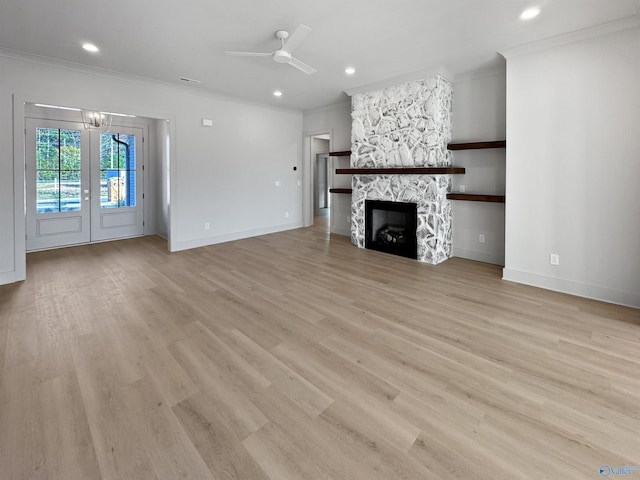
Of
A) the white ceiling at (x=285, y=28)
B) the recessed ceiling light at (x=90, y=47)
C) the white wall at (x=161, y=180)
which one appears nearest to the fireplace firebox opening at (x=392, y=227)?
the white ceiling at (x=285, y=28)

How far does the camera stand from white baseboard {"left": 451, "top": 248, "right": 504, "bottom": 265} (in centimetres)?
482

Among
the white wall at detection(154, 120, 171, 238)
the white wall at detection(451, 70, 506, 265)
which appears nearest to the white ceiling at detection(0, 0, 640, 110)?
the white wall at detection(451, 70, 506, 265)

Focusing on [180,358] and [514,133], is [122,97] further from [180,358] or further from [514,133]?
[514,133]

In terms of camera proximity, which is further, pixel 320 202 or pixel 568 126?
pixel 320 202

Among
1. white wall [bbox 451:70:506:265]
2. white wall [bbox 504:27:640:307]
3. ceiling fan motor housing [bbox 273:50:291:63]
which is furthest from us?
white wall [bbox 451:70:506:265]

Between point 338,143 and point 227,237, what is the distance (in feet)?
10.6

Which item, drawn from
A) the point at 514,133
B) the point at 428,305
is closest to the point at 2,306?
the point at 428,305

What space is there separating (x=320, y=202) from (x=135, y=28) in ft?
25.7

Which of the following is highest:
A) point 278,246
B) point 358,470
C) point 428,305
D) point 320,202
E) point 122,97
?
point 122,97

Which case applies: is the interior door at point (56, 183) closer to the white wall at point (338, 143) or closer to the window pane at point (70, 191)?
the window pane at point (70, 191)

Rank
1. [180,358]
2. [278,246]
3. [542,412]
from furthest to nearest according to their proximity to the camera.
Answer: [278,246], [180,358], [542,412]

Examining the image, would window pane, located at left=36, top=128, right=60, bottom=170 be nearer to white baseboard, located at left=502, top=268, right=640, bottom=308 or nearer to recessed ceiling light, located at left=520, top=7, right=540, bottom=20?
recessed ceiling light, located at left=520, top=7, right=540, bottom=20

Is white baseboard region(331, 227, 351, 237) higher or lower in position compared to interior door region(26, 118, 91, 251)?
lower

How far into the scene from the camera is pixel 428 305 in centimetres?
330
